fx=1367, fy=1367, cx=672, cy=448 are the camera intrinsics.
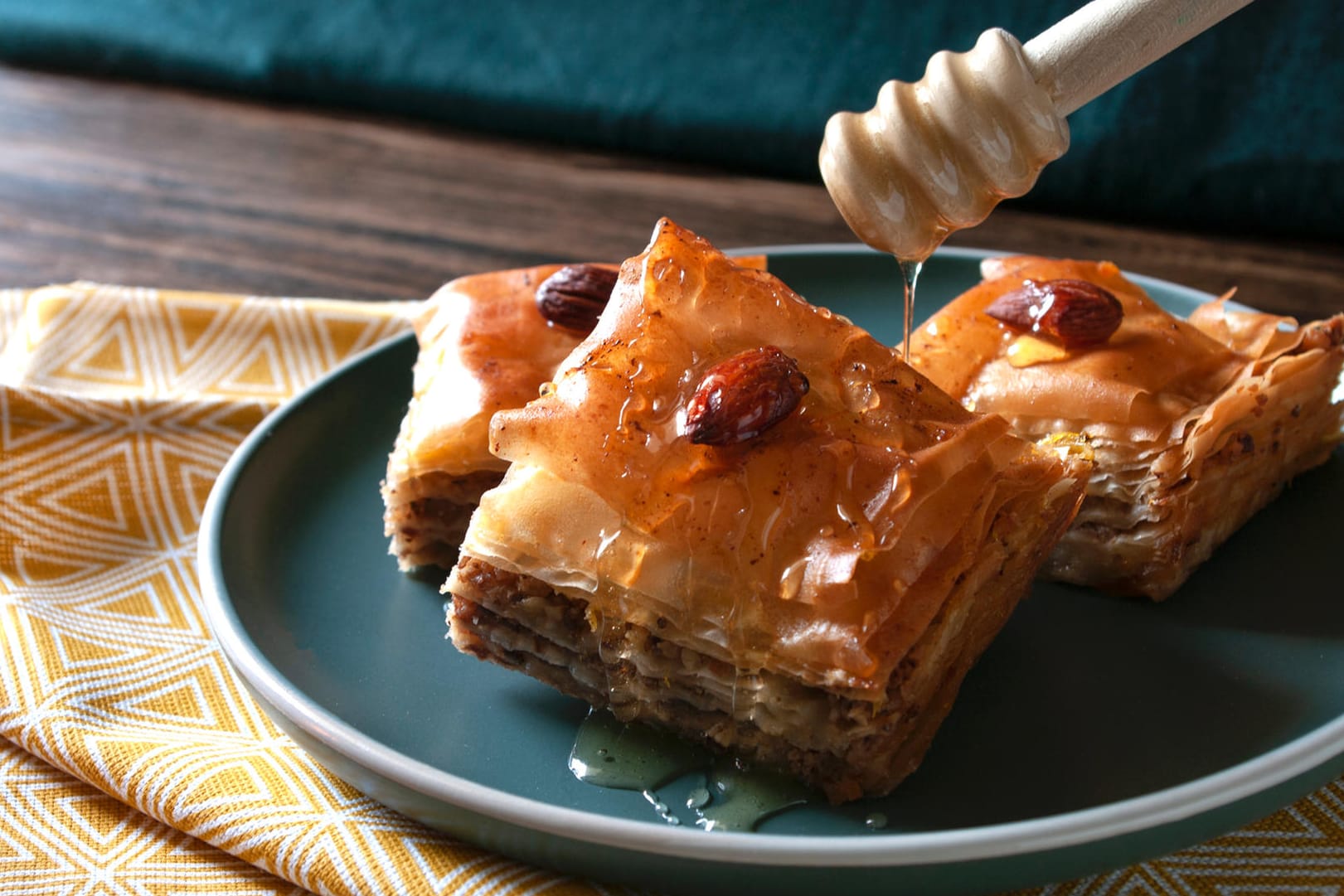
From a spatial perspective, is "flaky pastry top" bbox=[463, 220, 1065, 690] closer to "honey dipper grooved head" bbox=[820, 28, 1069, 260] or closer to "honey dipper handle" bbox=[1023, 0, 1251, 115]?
"honey dipper grooved head" bbox=[820, 28, 1069, 260]

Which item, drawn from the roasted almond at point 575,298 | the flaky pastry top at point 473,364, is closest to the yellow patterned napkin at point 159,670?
the flaky pastry top at point 473,364

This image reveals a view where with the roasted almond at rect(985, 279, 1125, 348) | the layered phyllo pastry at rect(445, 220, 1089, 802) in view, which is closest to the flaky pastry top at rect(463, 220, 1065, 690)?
the layered phyllo pastry at rect(445, 220, 1089, 802)

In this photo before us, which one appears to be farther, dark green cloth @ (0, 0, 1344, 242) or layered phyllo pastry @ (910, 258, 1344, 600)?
dark green cloth @ (0, 0, 1344, 242)

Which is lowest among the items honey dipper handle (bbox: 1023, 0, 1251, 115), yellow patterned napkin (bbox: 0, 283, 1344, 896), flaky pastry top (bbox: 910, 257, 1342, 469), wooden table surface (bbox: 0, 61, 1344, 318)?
wooden table surface (bbox: 0, 61, 1344, 318)

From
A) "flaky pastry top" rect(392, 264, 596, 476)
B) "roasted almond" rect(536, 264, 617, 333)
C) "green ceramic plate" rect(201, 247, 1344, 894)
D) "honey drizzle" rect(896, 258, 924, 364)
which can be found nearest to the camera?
"green ceramic plate" rect(201, 247, 1344, 894)

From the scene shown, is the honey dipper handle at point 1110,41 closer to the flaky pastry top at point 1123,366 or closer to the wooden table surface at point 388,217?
the flaky pastry top at point 1123,366

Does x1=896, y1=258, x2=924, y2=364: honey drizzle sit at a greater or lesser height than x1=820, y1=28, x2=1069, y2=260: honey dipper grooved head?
lesser

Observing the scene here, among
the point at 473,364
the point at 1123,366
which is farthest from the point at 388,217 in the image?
the point at 1123,366
